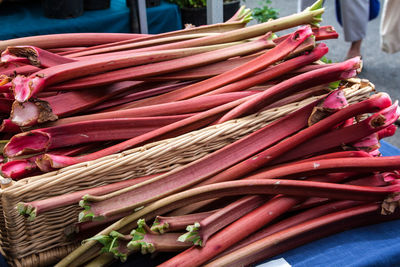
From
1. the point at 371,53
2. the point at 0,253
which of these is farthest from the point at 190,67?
the point at 371,53

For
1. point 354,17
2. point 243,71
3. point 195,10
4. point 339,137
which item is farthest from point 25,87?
point 354,17

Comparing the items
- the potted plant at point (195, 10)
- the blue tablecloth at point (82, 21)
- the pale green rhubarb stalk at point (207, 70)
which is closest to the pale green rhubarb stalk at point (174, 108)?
A: the pale green rhubarb stalk at point (207, 70)

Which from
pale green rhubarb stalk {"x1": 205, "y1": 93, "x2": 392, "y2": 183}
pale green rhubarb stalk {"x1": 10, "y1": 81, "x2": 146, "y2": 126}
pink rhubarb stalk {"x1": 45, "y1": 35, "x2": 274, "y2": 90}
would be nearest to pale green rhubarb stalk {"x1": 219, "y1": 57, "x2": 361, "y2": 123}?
pale green rhubarb stalk {"x1": 205, "y1": 93, "x2": 392, "y2": 183}

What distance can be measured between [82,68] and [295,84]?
60 cm

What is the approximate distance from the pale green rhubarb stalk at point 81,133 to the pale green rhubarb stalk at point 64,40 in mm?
448

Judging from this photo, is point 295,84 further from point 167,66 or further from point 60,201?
point 60,201

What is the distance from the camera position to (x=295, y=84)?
1.22 meters

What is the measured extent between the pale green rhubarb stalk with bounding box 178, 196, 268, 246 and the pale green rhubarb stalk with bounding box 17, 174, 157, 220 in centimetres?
20

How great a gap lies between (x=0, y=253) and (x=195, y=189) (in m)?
0.58

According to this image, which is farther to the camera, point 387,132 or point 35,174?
point 387,132

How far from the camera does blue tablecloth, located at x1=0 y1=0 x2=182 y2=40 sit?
2777mm

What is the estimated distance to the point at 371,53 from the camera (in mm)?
4461

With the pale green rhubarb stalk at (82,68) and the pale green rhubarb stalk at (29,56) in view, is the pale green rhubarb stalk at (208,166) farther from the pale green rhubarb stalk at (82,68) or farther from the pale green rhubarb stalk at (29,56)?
the pale green rhubarb stalk at (29,56)

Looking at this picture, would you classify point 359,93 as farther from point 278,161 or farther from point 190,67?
point 190,67
